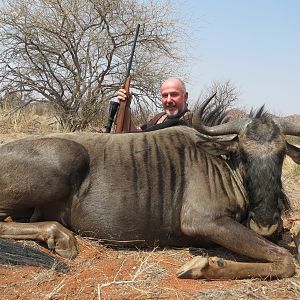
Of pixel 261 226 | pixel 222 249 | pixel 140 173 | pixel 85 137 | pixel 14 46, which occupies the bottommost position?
pixel 222 249

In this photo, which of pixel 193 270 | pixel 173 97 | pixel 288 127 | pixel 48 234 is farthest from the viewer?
pixel 173 97

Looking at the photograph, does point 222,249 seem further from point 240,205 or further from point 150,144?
point 150,144

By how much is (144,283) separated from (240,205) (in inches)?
47.4

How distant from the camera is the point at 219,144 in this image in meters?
4.29

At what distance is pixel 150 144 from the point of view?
449 centimetres

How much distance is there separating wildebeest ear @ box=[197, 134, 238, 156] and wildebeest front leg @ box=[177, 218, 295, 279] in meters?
0.63

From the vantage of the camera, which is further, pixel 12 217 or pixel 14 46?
pixel 14 46

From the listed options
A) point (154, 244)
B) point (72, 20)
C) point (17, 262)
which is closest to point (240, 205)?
point (154, 244)

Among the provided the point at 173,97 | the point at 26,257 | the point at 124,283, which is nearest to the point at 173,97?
the point at 173,97

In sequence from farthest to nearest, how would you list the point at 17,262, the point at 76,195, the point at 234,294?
the point at 76,195
the point at 17,262
the point at 234,294

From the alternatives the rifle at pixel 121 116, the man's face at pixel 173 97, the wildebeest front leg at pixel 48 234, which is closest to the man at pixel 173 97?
the man's face at pixel 173 97

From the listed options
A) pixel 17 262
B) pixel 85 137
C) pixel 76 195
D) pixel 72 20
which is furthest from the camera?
pixel 72 20

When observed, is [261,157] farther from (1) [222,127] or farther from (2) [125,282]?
(2) [125,282]

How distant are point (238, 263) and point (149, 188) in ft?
3.43
